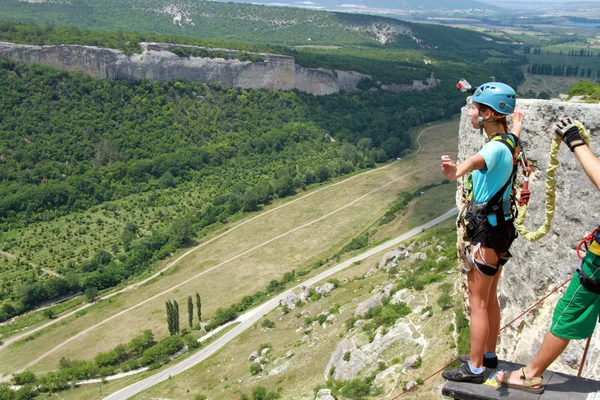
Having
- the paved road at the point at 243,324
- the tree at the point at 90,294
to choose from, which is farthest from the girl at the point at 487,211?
the tree at the point at 90,294

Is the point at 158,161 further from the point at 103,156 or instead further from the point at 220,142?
the point at 220,142

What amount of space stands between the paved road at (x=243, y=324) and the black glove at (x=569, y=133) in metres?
30.0

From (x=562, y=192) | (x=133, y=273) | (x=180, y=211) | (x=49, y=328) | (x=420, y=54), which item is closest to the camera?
(x=562, y=192)

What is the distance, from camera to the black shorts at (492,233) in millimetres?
7562

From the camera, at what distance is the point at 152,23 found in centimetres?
14688

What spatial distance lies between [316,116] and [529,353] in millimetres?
80400

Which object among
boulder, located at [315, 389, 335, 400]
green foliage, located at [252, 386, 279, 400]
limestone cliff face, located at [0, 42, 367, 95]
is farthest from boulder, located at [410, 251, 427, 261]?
limestone cliff face, located at [0, 42, 367, 95]

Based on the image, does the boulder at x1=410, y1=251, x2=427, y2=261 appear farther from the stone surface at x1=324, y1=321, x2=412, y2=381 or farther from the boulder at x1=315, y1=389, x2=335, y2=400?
the boulder at x1=315, y1=389, x2=335, y2=400

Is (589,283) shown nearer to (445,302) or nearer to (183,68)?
(445,302)

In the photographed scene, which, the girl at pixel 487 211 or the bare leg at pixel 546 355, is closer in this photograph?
the bare leg at pixel 546 355

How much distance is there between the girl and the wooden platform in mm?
221

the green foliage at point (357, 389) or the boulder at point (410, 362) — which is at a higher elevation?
the boulder at point (410, 362)

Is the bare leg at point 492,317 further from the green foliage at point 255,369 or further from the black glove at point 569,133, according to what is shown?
the green foliage at point 255,369

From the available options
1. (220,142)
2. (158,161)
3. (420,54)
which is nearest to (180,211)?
(158,161)
